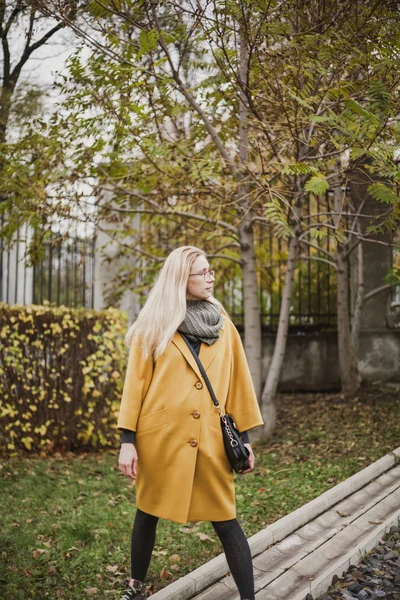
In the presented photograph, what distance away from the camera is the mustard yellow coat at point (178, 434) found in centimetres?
299

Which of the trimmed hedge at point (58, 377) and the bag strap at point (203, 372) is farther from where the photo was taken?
the trimmed hedge at point (58, 377)

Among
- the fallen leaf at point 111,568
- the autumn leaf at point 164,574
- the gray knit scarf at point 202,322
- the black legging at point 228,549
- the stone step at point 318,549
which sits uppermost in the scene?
the gray knit scarf at point 202,322

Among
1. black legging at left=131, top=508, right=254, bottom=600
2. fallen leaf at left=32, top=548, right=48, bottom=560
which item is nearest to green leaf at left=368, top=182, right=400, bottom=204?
black legging at left=131, top=508, right=254, bottom=600

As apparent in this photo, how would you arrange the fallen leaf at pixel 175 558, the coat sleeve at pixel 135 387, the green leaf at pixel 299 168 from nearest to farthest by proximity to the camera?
the coat sleeve at pixel 135 387 < the fallen leaf at pixel 175 558 < the green leaf at pixel 299 168

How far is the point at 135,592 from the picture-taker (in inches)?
125

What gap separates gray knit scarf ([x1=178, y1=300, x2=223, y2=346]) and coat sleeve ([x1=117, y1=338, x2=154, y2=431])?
265 mm

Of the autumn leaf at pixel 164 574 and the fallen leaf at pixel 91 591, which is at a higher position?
the autumn leaf at pixel 164 574

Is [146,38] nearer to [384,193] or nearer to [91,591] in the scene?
[384,193]

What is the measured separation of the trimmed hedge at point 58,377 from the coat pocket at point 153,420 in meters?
4.17

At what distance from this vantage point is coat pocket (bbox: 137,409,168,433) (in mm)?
3057

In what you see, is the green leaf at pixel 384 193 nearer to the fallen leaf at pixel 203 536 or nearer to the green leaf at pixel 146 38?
the green leaf at pixel 146 38

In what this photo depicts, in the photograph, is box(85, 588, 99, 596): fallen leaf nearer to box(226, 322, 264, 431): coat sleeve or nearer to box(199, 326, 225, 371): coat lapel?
box(226, 322, 264, 431): coat sleeve

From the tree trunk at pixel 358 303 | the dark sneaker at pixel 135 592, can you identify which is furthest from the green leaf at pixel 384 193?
the tree trunk at pixel 358 303

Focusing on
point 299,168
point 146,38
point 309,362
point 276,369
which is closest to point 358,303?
point 309,362
